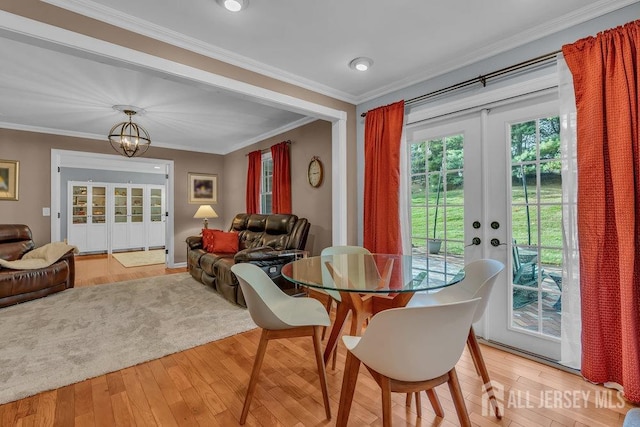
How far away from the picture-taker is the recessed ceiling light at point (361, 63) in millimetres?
2671

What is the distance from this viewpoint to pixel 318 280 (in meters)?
1.71

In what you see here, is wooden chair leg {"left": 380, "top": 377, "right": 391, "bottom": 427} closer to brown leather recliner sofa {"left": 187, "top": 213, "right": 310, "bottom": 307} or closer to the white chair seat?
the white chair seat

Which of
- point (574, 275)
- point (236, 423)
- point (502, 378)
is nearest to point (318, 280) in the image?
point (236, 423)

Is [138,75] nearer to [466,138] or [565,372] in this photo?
[466,138]

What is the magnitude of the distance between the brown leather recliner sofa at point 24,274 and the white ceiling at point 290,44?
1711 mm

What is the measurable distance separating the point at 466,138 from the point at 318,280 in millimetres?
1957

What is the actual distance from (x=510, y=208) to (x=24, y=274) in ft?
17.5

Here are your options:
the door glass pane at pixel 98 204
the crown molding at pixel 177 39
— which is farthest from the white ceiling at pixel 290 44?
the door glass pane at pixel 98 204

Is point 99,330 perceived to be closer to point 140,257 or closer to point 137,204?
point 140,257

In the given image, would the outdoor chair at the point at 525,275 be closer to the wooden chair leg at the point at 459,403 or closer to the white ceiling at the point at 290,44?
the wooden chair leg at the point at 459,403

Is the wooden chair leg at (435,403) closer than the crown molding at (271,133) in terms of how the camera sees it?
Yes

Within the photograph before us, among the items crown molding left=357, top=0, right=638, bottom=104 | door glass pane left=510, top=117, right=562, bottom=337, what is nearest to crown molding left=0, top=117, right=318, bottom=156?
crown molding left=357, top=0, right=638, bottom=104

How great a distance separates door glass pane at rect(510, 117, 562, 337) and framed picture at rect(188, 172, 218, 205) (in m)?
5.71

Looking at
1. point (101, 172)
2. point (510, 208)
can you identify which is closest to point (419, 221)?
point (510, 208)
